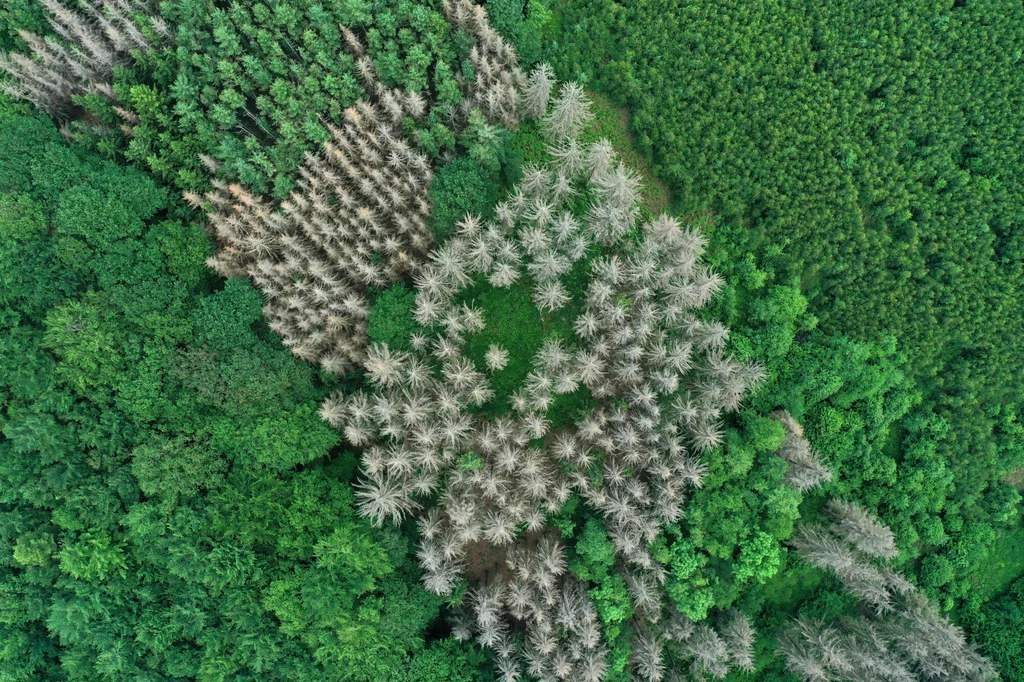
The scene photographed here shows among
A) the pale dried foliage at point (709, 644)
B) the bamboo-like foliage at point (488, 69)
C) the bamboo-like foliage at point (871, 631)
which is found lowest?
the pale dried foliage at point (709, 644)

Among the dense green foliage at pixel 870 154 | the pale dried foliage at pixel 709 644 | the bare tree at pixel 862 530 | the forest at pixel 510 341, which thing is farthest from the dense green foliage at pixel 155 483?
the dense green foliage at pixel 870 154

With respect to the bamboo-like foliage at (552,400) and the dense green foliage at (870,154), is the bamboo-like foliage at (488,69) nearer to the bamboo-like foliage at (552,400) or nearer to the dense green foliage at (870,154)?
the bamboo-like foliage at (552,400)

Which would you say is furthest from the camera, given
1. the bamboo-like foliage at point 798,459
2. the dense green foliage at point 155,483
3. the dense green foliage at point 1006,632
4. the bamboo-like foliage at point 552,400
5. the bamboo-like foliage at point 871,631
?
the dense green foliage at point 1006,632

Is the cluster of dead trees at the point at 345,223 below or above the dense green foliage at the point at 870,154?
below

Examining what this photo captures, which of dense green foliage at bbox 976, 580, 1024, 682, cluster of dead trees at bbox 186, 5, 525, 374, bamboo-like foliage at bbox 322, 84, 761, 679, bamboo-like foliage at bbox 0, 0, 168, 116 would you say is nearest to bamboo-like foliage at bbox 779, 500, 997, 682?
dense green foliage at bbox 976, 580, 1024, 682

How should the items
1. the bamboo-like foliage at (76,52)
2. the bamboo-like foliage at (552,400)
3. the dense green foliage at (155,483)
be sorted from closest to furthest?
the dense green foliage at (155,483) < the bamboo-like foliage at (552,400) < the bamboo-like foliage at (76,52)

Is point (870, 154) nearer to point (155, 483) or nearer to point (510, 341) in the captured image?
point (510, 341)

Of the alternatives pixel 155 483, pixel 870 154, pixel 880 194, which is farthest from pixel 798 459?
pixel 155 483
